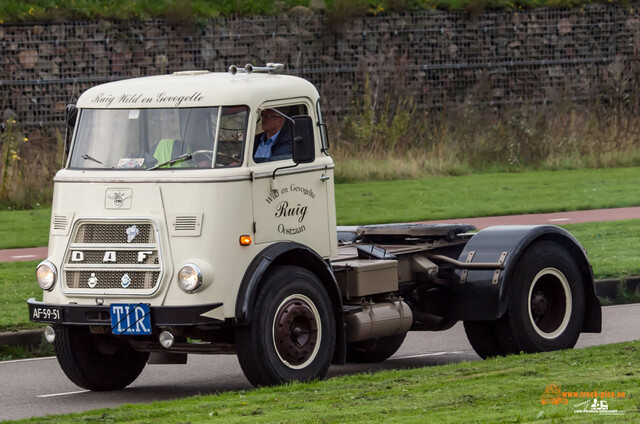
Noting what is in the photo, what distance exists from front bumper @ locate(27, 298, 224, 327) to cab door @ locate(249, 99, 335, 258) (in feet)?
2.37

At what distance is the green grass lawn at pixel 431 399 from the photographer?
7.57m

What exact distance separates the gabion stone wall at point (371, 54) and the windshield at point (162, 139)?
20.9 m

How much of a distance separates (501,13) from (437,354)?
2510 cm

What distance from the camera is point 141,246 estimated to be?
937cm

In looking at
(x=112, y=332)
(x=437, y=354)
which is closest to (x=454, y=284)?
(x=437, y=354)

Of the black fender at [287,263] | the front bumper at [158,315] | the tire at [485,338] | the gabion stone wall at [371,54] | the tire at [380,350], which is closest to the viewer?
the front bumper at [158,315]

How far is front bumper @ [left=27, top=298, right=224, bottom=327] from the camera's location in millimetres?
9078

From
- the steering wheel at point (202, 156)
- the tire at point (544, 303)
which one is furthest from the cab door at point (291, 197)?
the tire at point (544, 303)

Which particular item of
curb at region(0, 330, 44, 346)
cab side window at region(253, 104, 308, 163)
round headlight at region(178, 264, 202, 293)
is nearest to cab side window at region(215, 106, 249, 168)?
cab side window at region(253, 104, 308, 163)

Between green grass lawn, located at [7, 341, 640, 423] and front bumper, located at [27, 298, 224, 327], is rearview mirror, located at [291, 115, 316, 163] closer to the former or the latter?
front bumper, located at [27, 298, 224, 327]

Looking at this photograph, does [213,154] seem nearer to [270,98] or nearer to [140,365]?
[270,98]

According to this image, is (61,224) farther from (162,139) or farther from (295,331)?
(295,331)

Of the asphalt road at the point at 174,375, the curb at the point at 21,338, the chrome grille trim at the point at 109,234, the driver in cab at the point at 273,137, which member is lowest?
the asphalt road at the point at 174,375

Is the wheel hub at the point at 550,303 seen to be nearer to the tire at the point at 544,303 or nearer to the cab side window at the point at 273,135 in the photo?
the tire at the point at 544,303
